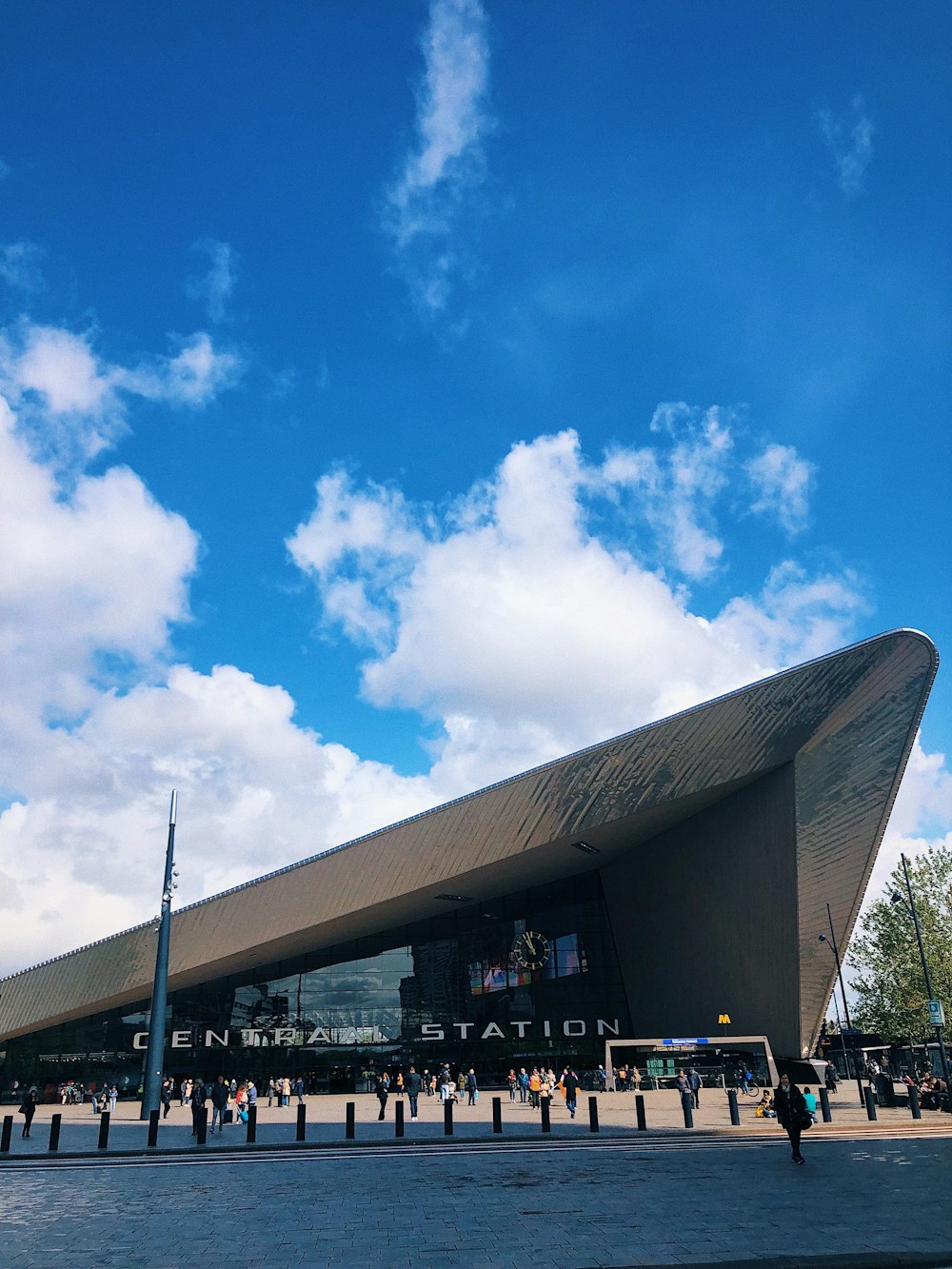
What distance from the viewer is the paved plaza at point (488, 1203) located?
8.50 meters

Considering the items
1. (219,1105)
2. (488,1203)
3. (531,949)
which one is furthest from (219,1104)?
(531,949)

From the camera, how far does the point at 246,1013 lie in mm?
38000

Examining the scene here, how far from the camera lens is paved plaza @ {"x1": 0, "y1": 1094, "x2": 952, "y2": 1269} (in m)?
8.50

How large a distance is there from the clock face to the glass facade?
43mm

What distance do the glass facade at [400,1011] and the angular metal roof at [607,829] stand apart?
1.71m

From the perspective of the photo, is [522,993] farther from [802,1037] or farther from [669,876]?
[802,1037]

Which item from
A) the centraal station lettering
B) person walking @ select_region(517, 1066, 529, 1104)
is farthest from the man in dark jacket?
the centraal station lettering

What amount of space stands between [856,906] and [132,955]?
81.4 ft

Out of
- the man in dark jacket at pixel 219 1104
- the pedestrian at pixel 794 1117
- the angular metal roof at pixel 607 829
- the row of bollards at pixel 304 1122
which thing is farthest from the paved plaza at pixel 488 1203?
the angular metal roof at pixel 607 829

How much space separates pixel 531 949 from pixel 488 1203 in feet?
96.7

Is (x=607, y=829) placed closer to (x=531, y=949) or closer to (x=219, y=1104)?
(x=531, y=949)

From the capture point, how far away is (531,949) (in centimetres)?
3972

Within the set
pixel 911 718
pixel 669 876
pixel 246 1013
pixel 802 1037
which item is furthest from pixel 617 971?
pixel 911 718

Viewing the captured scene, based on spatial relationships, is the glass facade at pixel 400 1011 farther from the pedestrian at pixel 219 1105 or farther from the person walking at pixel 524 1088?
the pedestrian at pixel 219 1105
